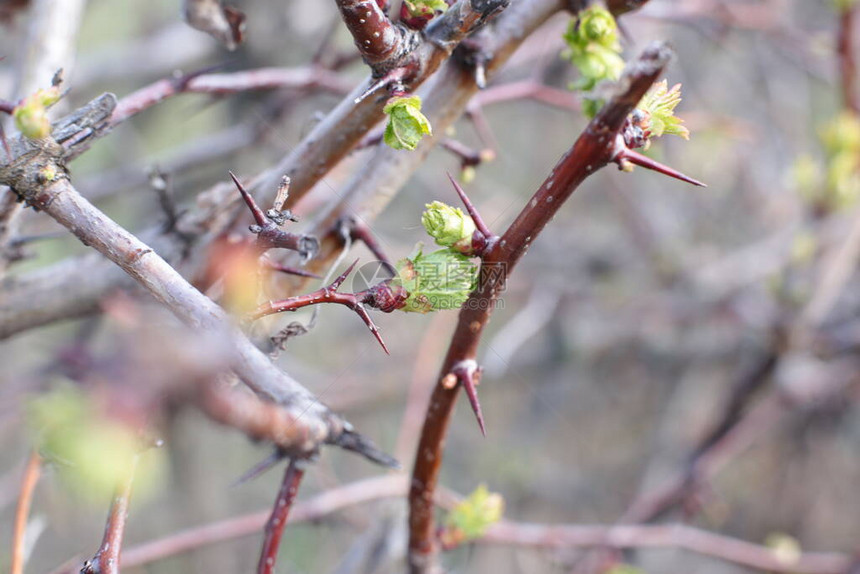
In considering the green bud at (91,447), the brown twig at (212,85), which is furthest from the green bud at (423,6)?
the green bud at (91,447)

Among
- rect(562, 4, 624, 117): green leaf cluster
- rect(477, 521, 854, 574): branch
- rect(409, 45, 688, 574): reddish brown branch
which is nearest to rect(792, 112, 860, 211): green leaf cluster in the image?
rect(477, 521, 854, 574): branch

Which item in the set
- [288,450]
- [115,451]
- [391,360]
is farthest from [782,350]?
[115,451]

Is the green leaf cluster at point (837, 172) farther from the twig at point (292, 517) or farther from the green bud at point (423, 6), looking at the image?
the green bud at point (423, 6)

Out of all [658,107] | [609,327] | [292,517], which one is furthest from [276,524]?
[609,327]

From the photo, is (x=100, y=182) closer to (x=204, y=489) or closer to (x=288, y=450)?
(x=204, y=489)

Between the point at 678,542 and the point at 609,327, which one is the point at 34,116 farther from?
the point at 609,327

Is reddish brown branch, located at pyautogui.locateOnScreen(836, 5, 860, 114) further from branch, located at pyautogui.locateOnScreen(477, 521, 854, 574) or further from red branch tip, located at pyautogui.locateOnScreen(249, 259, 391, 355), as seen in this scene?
red branch tip, located at pyautogui.locateOnScreen(249, 259, 391, 355)
